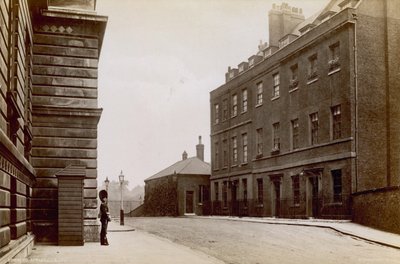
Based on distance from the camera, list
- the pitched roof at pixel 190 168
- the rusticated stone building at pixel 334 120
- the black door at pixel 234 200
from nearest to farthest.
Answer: the rusticated stone building at pixel 334 120 < the black door at pixel 234 200 < the pitched roof at pixel 190 168

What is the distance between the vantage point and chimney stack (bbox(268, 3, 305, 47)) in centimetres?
3738

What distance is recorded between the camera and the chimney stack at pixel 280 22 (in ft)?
123

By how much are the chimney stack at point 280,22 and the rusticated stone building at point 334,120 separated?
1737mm

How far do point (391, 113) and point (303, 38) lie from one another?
6.58 meters

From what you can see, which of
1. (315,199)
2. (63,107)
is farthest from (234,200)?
(63,107)

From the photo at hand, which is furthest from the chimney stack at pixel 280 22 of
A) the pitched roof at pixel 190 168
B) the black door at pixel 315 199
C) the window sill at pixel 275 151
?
the pitched roof at pixel 190 168

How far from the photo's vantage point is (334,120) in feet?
88.9

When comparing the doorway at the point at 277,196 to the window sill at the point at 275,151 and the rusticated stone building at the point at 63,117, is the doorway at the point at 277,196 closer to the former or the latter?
the window sill at the point at 275,151

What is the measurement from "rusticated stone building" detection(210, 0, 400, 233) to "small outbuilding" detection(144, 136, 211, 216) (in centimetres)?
1378

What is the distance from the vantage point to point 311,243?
16234mm

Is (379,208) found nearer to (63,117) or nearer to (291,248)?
(291,248)

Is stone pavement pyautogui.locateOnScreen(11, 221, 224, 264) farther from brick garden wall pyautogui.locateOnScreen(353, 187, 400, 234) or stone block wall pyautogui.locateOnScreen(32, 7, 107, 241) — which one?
brick garden wall pyautogui.locateOnScreen(353, 187, 400, 234)

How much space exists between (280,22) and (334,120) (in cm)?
1280

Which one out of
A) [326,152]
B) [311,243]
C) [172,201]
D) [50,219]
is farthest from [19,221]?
[172,201]
